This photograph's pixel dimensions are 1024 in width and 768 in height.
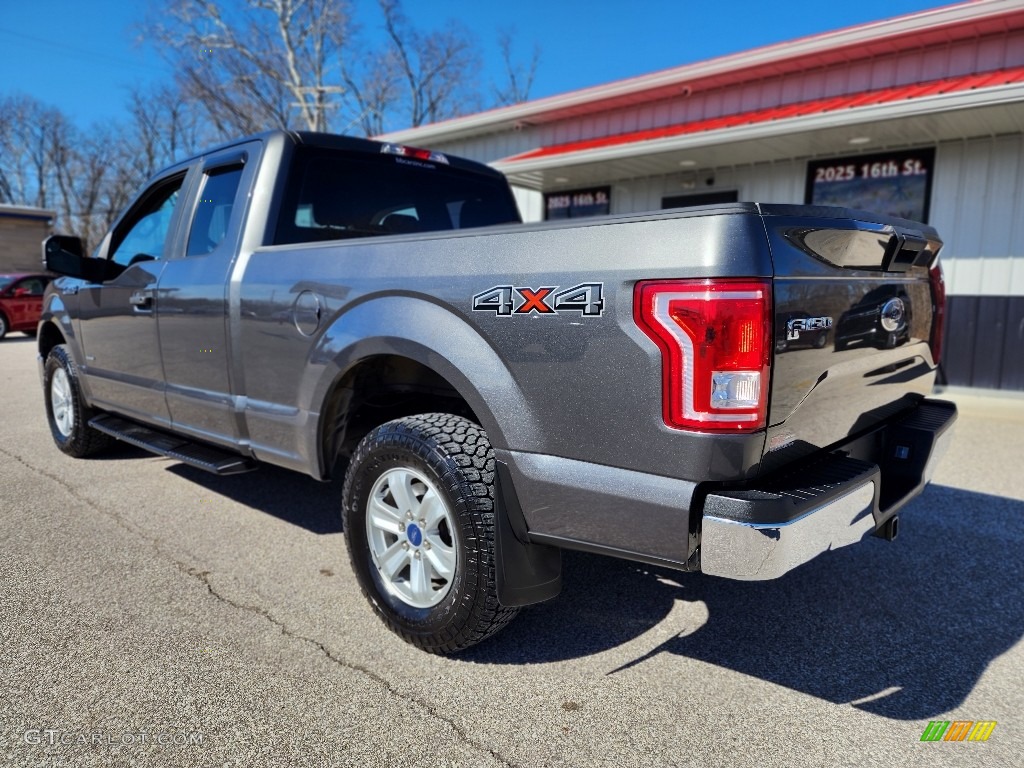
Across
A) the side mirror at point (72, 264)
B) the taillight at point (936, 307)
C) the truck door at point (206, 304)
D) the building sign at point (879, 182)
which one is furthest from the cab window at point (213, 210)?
the building sign at point (879, 182)

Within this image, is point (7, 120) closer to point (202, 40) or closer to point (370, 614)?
point (202, 40)

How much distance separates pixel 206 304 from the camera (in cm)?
343

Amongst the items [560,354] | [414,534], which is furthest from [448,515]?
[560,354]

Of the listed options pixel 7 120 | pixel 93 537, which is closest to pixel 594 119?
pixel 93 537

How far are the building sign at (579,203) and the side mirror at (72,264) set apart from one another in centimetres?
811

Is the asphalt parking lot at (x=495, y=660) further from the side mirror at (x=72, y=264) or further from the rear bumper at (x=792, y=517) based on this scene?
the side mirror at (x=72, y=264)

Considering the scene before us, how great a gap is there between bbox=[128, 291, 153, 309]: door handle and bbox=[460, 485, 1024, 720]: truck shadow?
2614 mm

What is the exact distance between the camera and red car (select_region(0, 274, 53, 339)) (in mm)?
16172

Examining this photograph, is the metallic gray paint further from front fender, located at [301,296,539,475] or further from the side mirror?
the side mirror

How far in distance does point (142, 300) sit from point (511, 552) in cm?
277

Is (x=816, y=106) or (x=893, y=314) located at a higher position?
(x=816, y=106)

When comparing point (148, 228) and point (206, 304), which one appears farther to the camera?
point (148, 228)

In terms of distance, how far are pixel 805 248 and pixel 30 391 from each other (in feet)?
30.9

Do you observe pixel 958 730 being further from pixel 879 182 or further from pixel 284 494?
pixel 879 182
